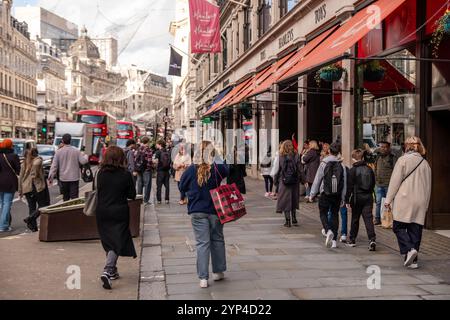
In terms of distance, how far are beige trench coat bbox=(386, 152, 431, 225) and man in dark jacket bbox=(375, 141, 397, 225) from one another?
3993 millimetres

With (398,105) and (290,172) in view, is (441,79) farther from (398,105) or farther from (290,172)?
(290,172)

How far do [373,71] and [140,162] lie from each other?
22.0ft

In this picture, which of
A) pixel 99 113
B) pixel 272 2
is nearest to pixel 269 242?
pixel 272 2

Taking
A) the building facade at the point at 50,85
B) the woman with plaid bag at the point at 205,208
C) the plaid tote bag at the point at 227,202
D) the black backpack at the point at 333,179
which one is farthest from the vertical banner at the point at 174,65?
the building facade at the point at 50,85

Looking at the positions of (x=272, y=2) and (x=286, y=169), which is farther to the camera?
(x=272, y=2)

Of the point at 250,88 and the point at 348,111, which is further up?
the point at 250,88

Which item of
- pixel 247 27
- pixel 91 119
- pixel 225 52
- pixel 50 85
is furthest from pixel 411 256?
pixel 50 85

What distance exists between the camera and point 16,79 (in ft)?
256

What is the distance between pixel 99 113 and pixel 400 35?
4207cm

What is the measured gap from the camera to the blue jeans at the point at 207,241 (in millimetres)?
6695

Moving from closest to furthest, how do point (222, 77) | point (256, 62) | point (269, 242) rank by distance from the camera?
1. point (269, 242)
2. point (256, 62)
3. point (222, 77)

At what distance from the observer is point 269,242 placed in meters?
9.77

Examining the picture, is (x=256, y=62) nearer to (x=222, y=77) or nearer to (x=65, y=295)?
(x=222, y=77)

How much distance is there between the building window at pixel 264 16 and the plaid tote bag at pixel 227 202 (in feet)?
60.0
